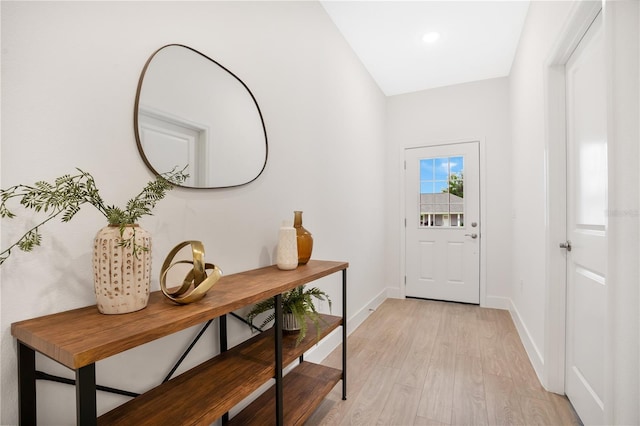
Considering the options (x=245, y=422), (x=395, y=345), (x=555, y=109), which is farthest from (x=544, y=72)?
(x=245, y=422)

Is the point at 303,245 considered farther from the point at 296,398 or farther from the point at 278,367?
the point at 296,398

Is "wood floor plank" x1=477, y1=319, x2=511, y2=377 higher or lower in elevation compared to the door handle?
lower

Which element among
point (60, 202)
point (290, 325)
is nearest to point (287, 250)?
point (290, 325)

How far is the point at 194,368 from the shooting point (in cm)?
126

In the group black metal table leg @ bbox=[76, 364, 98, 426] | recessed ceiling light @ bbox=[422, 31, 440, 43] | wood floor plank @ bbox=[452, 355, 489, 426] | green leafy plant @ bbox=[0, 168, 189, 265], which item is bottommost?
wood floor plank @ bbox=[452, 355, 489, 426]

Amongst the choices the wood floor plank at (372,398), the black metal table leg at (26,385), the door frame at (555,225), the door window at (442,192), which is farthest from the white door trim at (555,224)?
the black metal table leg at (26,385)

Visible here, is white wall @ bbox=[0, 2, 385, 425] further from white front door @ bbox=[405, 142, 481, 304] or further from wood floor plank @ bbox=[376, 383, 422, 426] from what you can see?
white front door @ bbox=[405, 142, 481, 304]

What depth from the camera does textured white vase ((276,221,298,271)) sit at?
1.61 metres

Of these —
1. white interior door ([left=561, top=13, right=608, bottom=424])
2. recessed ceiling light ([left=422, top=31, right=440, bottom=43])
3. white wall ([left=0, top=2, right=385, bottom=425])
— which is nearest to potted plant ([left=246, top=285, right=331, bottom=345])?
white wall ([left=0, top=2, right=385, bottom=425])

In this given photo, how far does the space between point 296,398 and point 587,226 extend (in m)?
1.68

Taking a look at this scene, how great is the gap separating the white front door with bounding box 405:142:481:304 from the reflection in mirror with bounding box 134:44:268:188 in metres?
2.81

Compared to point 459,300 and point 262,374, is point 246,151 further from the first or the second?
point 459,300

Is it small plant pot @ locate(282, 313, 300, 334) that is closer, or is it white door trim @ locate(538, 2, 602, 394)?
small plant pot @ locate(282, 313, 300, 334)

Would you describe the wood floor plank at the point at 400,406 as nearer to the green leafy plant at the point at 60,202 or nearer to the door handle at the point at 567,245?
the door handle at the point at 567,245
